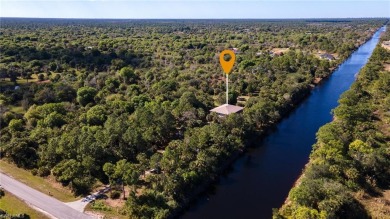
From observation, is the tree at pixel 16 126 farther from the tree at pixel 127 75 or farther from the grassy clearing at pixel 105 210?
the tree at pixel 127 75

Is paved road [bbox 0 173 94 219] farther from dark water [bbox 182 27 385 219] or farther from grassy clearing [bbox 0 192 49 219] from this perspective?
dark water [bbox 182 27 385 219]

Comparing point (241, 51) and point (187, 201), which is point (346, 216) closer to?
point (187, 201)

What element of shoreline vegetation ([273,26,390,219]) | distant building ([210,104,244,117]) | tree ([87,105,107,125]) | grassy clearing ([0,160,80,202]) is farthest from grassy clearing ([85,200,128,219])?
distant building ([210,104,244,117])

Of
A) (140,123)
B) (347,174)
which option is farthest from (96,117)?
(347,174)

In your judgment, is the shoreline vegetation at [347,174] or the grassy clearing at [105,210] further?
the grassy clearing at [105,210]

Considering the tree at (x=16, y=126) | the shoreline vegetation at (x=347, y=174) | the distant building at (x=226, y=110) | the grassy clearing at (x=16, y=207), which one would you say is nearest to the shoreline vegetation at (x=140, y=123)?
the tree at (x=16, y=126)

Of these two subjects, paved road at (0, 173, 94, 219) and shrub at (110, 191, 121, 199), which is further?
shrub at (110, 191, 121, 199)
